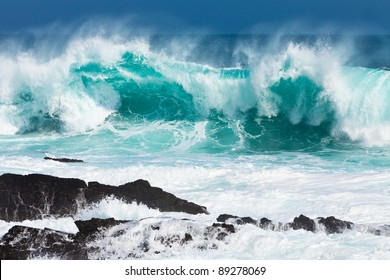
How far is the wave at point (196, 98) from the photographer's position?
1319 cm

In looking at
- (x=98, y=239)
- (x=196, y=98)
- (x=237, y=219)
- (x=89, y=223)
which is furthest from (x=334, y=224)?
(x=196, y=98)

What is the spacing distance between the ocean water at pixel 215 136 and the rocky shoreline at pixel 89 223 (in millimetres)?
94

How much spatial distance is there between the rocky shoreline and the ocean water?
9cm

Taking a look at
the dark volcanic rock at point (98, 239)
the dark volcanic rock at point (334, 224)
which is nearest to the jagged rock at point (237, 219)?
the dark volcanic rock at point (98, 239)

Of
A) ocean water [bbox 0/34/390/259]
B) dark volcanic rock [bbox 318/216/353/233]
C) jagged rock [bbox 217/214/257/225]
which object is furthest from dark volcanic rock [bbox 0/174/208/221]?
dark volcanic rock [bbox 318/216/353/233]

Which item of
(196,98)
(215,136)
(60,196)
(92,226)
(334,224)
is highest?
(196,98)

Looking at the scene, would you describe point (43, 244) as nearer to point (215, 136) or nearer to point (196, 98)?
point (215, 136)

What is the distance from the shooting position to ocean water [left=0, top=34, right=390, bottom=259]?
266 inches

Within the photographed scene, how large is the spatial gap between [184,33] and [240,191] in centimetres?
6076

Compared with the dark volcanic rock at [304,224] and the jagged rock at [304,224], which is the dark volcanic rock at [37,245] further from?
the dark volcanic rock at [304,224]

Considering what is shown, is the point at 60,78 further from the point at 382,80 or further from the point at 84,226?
the point at 84,226

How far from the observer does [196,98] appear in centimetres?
1558

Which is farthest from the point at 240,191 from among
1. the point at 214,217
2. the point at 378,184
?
the point at 378,184

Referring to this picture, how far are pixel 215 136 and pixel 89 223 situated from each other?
6.96 meters
